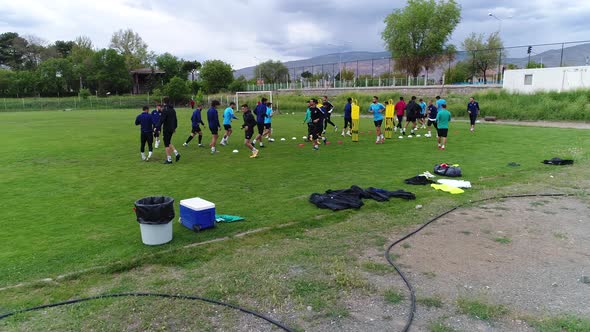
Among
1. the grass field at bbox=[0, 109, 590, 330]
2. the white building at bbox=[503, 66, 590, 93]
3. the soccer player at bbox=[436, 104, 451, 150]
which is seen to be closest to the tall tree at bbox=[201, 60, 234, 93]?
the white building at bbox=[503, 66, 590, 93]

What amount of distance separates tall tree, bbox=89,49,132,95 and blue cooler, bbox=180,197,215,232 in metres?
79.0

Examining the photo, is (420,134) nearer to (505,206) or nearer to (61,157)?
(505,206)

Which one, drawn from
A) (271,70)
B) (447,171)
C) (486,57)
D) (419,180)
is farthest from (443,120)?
(271,70)

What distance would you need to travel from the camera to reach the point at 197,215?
6.49 m

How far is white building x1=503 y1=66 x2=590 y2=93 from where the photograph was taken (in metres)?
31.3

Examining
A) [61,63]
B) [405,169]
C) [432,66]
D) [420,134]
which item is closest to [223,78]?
[61,63]

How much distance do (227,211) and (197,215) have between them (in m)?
1.30

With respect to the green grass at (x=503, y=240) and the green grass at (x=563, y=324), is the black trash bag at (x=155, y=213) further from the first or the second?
the green grass at (x=503, y=240)

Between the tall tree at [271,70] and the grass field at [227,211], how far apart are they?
8839 cm

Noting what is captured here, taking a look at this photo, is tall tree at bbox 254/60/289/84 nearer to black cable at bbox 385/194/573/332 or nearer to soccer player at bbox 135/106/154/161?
soccer player at bbox 135/106/154/161

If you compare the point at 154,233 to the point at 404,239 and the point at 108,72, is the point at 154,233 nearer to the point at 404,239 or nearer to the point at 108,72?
the point at 404,239

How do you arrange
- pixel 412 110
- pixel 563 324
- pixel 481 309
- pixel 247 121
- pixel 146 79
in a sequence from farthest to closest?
pixel 146 79, pixel 412 110, pixel 247 121, pixel 481 309, pixel 563 324

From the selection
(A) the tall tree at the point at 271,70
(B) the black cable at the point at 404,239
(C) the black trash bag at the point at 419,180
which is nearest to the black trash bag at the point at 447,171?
(C) the black trash bag at the point at 419,180

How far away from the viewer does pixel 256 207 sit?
8.00 meters
